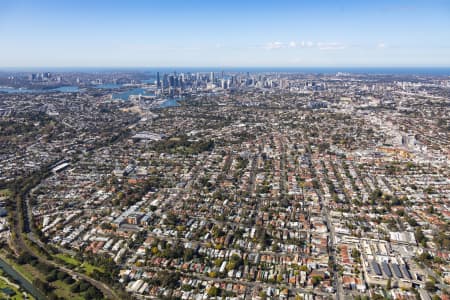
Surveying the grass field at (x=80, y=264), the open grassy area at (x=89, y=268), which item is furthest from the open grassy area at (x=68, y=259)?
the open grassy area at (x=89, y=268)

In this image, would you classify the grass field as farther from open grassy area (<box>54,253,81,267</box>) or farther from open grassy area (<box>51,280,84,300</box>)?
open grassy area (<box>51,280,84,300</box>)

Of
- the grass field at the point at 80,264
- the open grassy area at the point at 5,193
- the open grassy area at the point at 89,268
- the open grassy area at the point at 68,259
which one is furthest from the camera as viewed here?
the open grassy area at the point at 5,193

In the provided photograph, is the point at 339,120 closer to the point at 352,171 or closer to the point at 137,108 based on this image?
the point at 352,171

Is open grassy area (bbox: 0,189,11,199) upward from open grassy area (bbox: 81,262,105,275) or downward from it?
upward

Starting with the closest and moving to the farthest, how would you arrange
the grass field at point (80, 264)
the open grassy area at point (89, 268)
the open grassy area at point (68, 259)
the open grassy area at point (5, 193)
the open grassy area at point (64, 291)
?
the open grassy area at point (64, 291)
the open grassy area at point (89, 268)
the grass field at point (80, 264)
the open grassy area at point (68, 259)
the open grassy area at point (5, 193)

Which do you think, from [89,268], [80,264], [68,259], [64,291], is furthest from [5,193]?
[64,291]

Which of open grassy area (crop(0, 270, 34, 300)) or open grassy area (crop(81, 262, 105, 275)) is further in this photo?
open grassy area (crop(81, 262, 105, 275))

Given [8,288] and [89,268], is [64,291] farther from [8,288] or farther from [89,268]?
[8,288]

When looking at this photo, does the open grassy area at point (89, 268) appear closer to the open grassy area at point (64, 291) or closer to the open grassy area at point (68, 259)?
the open grassy area at point (68, 259)

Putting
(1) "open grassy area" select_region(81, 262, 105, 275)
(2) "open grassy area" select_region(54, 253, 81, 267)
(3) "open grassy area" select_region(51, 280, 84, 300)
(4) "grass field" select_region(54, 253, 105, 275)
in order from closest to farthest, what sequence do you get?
(3) "open grassy area" select_region(51, 280, 84, 300)
(1) "open grassy area" select_region(81, 262, 105, 275)
(4) "grass field" select_region(54, 253, 105, 275)
(2) "open grassy area" select_region(54, 253, 81, 267)

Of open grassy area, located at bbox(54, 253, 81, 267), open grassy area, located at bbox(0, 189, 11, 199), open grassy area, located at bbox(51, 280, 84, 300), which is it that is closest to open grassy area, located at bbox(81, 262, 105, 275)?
open grassy area, located at bbox(54, 253, 81, 267)

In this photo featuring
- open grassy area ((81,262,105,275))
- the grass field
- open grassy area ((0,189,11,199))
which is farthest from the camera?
open grassy area ((0,189,11,199))
